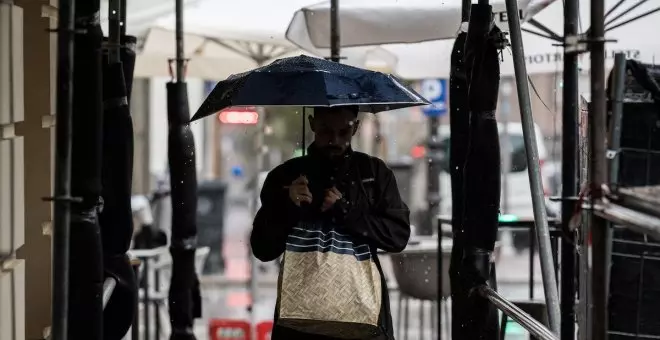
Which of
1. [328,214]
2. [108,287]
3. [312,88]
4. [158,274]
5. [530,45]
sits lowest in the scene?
[158,274]

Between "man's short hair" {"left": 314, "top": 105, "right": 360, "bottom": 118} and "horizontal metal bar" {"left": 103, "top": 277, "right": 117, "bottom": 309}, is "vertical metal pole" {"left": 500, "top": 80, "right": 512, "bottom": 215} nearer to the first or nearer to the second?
"man's short hair" {"left": 314, "top": 105, "right": 360, "bottom": 118}

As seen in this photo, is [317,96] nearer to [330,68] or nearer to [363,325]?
[330,68]

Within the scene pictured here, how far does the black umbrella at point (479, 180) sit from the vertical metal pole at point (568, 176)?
2.27ft

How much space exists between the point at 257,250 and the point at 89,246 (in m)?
1.05

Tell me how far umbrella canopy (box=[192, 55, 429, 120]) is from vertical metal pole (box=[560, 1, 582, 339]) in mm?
903

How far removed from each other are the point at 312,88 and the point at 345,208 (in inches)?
20.6

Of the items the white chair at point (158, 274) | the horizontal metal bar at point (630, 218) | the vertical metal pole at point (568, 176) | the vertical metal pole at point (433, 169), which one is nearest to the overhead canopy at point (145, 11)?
the white chair at point (158, 274)

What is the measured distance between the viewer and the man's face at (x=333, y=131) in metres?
4.42

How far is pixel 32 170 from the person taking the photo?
4609mm

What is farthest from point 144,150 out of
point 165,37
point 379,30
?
point 379,30

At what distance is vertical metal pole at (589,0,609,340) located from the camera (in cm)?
295

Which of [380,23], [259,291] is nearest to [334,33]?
[380,23]

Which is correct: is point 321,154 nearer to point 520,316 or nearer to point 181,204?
point 520,316

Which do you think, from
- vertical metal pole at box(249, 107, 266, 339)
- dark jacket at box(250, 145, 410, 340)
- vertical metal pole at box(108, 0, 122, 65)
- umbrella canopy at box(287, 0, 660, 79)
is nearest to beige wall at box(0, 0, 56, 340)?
vertical metal pole at box(108, 0, 122, 65)
